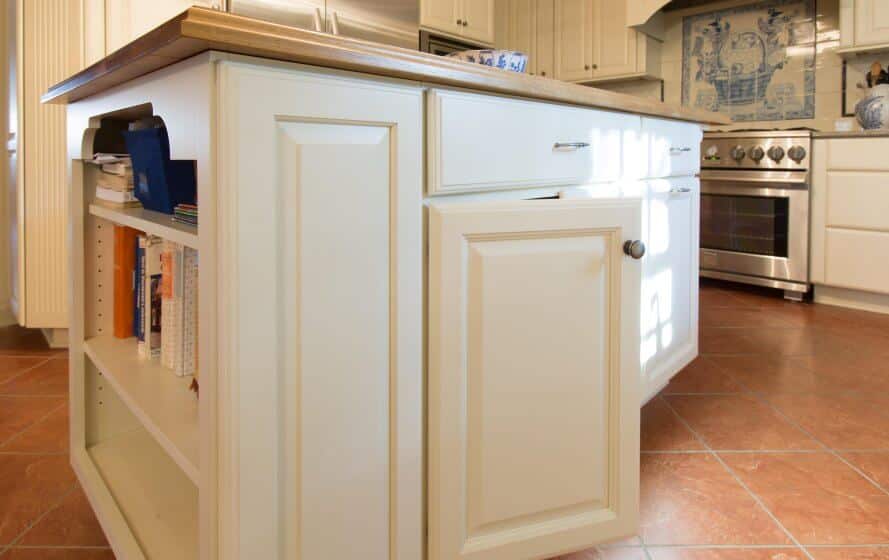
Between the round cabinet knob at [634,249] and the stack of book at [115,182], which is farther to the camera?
the stack of book at [115,182]

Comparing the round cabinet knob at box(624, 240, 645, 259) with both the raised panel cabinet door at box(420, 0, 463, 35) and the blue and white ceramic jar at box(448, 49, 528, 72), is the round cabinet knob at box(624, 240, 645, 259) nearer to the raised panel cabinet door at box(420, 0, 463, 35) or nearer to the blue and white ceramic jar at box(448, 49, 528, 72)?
the blue and white ceramic jar at box(448, 49, 528, 72)

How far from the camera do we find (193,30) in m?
0.75

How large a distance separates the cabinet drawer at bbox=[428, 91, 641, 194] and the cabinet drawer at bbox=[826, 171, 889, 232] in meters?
2.60

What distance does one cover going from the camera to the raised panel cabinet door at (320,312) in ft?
2.69

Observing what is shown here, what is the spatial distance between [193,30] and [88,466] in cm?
→ 117

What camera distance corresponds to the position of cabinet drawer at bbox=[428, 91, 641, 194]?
3.43 ft

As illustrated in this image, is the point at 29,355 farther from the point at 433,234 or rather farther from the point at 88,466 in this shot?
the point at 433,234

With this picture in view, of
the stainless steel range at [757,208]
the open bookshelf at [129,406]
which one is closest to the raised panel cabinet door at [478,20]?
the stainless steel range at [757,208]

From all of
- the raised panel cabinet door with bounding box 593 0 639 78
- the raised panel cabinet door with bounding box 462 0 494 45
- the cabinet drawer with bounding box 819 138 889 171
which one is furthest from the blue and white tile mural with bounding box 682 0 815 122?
the raised panel cabinet door with bounding box 462 0 494 45

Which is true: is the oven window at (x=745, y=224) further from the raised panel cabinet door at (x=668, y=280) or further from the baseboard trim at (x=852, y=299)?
the raised panel cabinet door at (x=668, y=280)

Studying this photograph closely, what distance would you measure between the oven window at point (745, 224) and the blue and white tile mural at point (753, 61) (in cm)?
77

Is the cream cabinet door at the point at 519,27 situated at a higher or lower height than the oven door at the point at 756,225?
higher

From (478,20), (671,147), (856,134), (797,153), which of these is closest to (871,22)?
(856,134)

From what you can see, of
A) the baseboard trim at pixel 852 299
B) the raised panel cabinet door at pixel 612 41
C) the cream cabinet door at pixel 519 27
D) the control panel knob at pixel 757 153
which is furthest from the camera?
the cream cabinet door at pixel 519 27
